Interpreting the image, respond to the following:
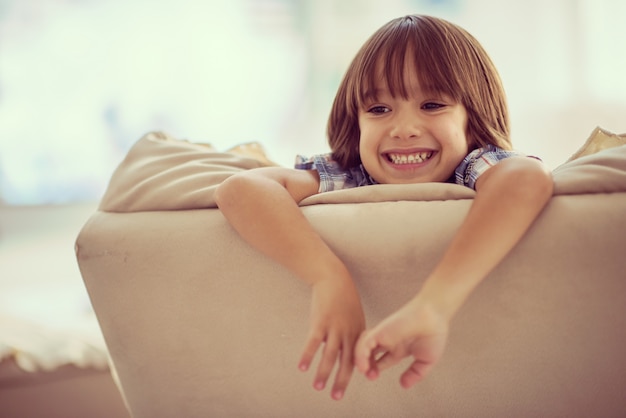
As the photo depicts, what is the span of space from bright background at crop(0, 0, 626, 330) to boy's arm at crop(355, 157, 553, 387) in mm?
1663

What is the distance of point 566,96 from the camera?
2.31 meters

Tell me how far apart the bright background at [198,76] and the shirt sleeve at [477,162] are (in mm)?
1349

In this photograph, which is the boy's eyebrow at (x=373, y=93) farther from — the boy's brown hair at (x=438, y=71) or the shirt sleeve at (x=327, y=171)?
the shirt sleeve at (x=327, y=171)

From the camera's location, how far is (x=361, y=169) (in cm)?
121

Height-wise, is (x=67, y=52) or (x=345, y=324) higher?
(x=67, y=52)

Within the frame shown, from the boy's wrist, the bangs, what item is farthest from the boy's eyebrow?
the boy's wrist

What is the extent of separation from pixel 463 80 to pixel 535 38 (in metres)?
1.44

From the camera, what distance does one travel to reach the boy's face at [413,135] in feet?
3.34

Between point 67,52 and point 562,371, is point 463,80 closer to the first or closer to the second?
point 562,371

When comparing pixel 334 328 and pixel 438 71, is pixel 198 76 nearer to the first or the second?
pixel 438 71

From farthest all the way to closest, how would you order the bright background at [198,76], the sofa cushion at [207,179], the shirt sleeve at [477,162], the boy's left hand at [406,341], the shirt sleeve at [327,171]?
the bright background at [198,76], the shirt sleeve at [327,171], the shirt sleeve at [477,162], the sofa cushion at [207,179], the boy's left hand at [406,341]

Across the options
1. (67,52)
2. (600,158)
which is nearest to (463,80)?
(600,158)

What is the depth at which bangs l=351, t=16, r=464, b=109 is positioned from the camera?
40.2 inches

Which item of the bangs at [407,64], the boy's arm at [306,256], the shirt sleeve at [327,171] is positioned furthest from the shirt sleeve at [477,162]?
the boy's arm at [306,256]
